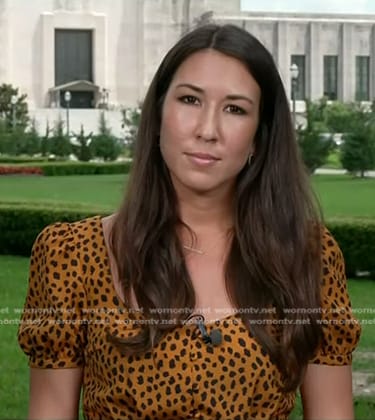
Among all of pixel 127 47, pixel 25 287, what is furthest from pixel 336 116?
pixel 25 287

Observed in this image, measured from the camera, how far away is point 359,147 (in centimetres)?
2088

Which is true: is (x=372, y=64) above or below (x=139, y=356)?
above

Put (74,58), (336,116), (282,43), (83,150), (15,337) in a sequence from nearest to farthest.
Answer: (15,337) → (83,150) → (336,116) → (282,43) → (74,58)

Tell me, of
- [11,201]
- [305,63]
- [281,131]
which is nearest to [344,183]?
[11,201]

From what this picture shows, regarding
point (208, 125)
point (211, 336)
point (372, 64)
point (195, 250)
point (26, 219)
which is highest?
point (372, 64)

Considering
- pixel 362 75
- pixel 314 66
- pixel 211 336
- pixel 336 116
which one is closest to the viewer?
pixel 211 336

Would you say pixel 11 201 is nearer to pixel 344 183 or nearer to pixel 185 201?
pixel 185 201

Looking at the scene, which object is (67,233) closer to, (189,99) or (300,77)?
(189,99)

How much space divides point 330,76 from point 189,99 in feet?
152

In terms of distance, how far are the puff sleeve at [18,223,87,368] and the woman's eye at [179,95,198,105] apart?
0.31 m

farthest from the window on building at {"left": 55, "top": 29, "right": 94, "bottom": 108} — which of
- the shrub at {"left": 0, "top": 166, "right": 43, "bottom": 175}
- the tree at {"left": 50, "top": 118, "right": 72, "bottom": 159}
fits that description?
the shrub at {"left": 0, "top": 166, "right": 43, "bottom": 175}

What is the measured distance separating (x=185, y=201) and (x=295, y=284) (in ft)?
0.83

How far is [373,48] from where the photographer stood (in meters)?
47.2

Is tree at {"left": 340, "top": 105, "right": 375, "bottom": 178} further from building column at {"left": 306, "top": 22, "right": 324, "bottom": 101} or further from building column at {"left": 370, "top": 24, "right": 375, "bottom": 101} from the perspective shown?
building column at {"left": 370, "top": 24, "right": 375, "bottom": 101}
